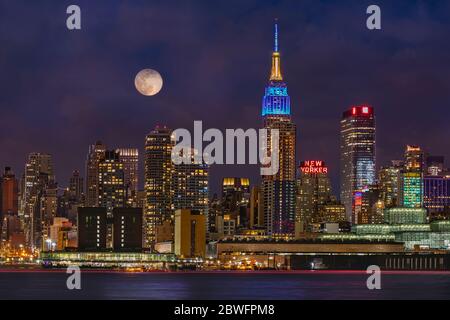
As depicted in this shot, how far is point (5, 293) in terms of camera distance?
6457 inches
